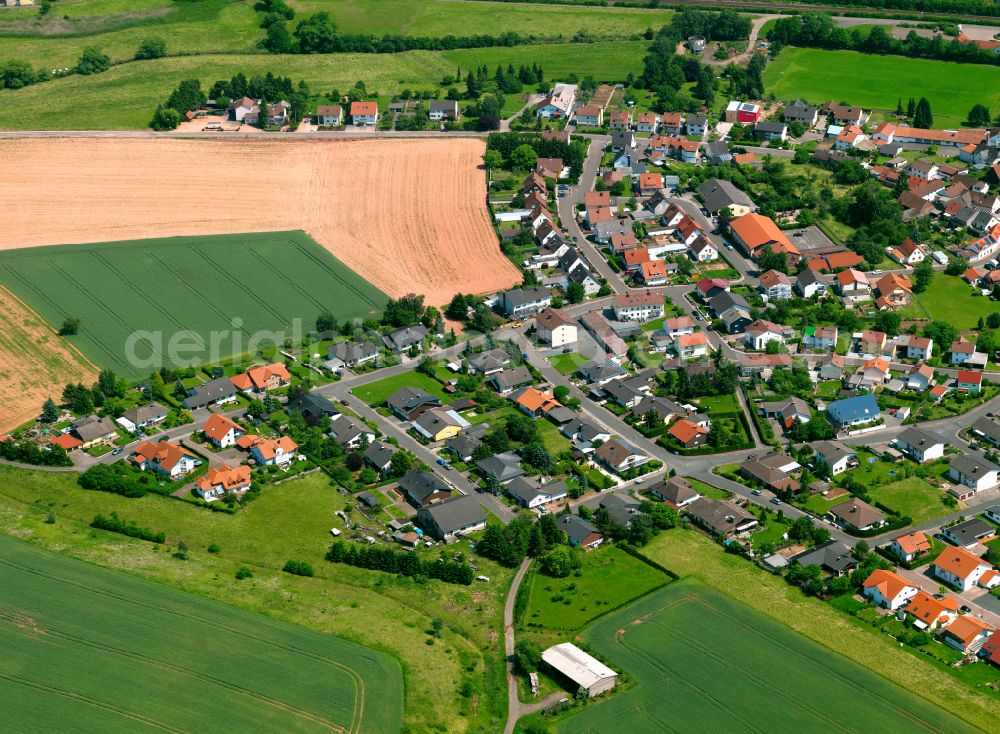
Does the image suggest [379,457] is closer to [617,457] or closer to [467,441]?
[467,441]

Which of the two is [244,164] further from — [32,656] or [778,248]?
[32,656]

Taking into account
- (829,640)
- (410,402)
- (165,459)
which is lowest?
(829,640)

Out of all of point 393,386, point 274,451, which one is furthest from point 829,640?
point 393,386

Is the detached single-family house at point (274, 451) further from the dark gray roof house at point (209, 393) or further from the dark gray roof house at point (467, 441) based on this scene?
the dark gray roof house at point (467, 441)

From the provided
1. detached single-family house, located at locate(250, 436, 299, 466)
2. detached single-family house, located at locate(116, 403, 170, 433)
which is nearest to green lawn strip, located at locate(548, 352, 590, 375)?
detached single-family house, located at locate(250, 436, 299, 466)

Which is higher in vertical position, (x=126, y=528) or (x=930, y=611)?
(x=126, y=528)

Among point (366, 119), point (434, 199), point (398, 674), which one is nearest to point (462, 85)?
point (366, 119)
